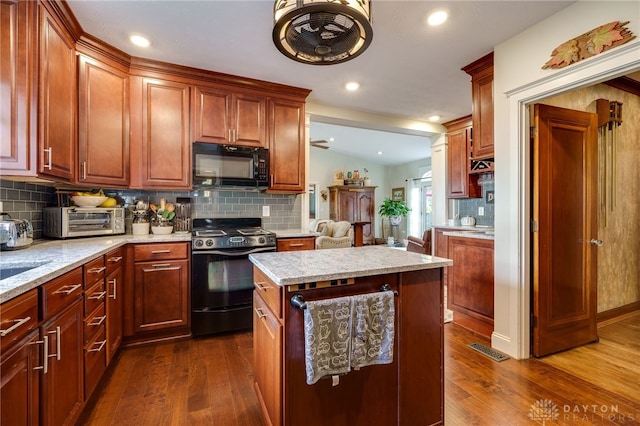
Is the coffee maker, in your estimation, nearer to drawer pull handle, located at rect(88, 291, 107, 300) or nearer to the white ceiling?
drawer pull handle, located at rect(88, 291, 107, 300)

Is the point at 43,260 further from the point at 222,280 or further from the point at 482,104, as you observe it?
the point at 482,104

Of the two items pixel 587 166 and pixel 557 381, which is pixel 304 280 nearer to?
pixel 557 381

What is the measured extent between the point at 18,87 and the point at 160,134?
3.68 feet

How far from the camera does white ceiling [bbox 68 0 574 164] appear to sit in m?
1.98

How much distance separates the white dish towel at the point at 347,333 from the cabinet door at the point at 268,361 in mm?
157

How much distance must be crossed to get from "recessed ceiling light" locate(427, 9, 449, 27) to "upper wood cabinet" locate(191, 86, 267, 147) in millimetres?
1775

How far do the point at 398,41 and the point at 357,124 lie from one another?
182cm

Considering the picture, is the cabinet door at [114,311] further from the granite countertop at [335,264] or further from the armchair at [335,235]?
the armchair at [335,235]

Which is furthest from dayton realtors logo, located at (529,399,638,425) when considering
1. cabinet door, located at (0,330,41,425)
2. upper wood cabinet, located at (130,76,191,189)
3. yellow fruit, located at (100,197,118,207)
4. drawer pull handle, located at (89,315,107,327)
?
yellow fruit, located at (100,197,118,207)

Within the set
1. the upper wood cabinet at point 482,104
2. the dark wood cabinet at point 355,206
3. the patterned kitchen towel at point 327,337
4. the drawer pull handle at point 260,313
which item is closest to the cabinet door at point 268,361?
the drawer pull handle at point 260,313

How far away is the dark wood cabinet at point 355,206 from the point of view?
8.45m

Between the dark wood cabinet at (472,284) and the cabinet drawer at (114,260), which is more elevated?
the cabinet drawer at (114,260)

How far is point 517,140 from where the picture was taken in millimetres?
2287

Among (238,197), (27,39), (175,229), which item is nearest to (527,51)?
(238,197)
